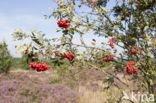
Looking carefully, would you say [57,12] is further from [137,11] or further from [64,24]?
[137,11]

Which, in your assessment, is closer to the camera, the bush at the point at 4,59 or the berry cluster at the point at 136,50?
the berry cluster at the point at 136,50

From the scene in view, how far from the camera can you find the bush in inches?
694

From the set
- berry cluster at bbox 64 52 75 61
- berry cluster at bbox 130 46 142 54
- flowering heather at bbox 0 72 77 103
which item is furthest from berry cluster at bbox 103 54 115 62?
flowering heather at bbox 0 72 77 103

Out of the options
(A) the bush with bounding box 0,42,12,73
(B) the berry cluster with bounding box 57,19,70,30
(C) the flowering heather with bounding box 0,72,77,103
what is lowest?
(C) the flowering heather with bounding box 0,72,77,103

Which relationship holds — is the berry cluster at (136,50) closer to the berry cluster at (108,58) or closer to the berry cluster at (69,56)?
the berry cluster at (108,58)

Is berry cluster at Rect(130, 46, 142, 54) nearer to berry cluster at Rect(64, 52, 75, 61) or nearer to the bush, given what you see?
berry cluster at Rect(64, 52, 75, 61)

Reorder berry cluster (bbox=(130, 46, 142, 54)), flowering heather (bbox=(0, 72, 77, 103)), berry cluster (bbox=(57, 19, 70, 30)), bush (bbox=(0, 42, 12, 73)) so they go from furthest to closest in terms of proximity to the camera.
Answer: bush (bbox=(0, 42, 12, 73)) < flowering heather (bbox=(0, 72, 77, 103)) < berry cluster (bbox=(130, 46, 142, 54)) < berry cluster (bbox=(57, 19, 70, 30))

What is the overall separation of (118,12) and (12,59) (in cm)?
1773

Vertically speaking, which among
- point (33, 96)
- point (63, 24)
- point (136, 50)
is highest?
point (63, 24)

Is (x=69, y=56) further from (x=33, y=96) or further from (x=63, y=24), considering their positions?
(x=33, y=96)

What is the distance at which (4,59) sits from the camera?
17938 mm

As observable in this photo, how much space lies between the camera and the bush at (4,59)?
1762 cm

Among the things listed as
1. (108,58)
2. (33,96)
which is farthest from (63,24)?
(33,96)

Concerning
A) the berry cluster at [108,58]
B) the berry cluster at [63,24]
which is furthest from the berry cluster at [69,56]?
the berry cluster at [108,58]
